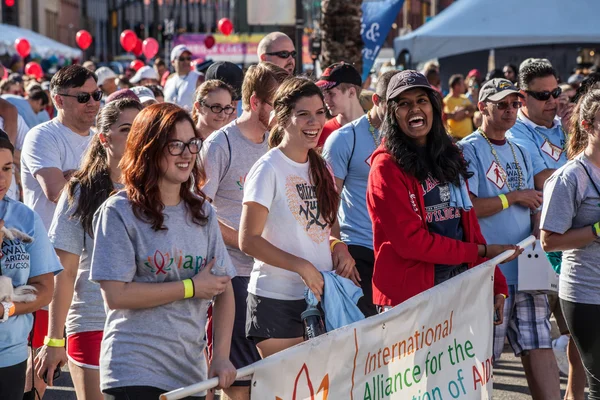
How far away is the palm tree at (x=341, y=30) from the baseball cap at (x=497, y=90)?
28.6ft

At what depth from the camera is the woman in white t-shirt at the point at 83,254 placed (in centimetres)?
450

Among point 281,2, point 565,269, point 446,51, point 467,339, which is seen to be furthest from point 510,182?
point 446,51

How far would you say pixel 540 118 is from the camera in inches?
273

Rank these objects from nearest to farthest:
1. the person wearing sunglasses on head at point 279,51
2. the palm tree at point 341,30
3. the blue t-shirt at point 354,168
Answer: the blue t-shirt at point 354,168 → the person wearing sunglasses on head at point 279,51 → the palm tree at point 341,30

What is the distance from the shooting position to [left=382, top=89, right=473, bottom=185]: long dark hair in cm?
477

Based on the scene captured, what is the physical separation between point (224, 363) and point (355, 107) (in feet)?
11.9

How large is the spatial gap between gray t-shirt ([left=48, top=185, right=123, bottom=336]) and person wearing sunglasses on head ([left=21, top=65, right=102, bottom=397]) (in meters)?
1.02

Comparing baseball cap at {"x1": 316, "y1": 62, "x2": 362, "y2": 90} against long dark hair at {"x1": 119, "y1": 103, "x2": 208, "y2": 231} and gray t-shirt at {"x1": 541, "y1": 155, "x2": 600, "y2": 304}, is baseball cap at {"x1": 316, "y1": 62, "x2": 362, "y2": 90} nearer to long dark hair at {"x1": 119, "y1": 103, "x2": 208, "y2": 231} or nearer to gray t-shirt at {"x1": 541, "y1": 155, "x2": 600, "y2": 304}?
gray t-shirt at {"x1": 541, "y1": 155, "x2": 600, "y2": 304}

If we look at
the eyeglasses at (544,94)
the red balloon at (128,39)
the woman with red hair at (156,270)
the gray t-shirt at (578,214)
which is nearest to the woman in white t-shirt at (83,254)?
the woman with red hair at (156,270)

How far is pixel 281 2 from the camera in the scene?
1112 cm

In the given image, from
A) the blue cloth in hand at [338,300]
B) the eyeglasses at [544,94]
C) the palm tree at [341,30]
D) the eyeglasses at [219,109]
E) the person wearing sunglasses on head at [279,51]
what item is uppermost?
the palm tree at [341,30]

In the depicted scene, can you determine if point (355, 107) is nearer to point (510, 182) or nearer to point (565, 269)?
point (510, 182)

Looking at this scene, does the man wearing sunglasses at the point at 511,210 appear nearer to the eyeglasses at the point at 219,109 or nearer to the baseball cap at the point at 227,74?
the eyeglasses at the point at 219,109

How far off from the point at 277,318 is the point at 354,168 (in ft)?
4.91
